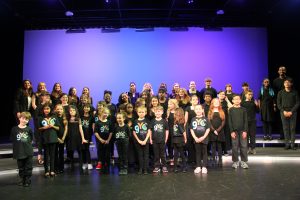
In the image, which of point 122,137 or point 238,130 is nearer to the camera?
point 122,137

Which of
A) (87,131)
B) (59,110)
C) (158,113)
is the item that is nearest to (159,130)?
(158,113)

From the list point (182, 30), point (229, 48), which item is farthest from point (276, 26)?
point (182, 30)

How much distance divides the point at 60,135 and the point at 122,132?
1.01 metres

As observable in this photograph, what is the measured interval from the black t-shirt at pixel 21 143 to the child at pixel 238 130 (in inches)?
129

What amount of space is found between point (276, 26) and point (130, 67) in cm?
414

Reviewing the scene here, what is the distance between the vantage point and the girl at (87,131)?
5.92 metres

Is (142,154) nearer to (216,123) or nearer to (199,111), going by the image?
(199,111)

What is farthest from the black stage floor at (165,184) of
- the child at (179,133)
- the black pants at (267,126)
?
the black pants at (267,126)

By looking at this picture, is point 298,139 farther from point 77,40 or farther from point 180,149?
point 77,40

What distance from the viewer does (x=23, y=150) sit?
15.9ft

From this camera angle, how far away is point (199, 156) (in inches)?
222

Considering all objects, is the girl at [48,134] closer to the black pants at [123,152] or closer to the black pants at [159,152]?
the black pants at [123,152]

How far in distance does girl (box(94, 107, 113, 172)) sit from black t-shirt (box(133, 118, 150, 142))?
1.56ft

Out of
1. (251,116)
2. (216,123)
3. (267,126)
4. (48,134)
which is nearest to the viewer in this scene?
(48,134)
